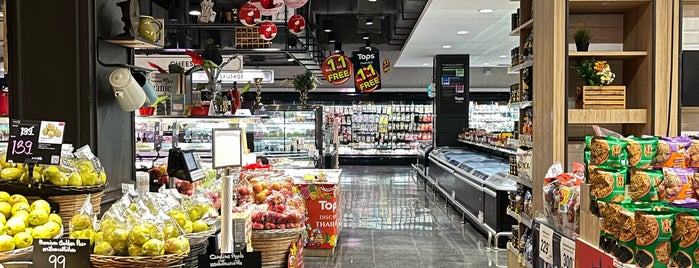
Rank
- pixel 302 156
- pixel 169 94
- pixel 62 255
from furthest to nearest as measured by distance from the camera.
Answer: pixel 302 156, pixel 169 94, pixel 62 255

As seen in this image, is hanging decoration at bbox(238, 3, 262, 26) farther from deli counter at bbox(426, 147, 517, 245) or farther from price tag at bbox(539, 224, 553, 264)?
price tag at bbox(539, 224, 553, 264)

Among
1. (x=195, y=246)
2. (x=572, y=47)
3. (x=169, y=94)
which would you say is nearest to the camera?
(x=195, y=246)

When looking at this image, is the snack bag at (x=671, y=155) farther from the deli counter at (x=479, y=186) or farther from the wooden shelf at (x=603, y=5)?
the deli counter at (x=479, y=186)

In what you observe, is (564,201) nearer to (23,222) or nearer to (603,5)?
(603,5)

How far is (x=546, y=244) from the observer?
9.45 ft

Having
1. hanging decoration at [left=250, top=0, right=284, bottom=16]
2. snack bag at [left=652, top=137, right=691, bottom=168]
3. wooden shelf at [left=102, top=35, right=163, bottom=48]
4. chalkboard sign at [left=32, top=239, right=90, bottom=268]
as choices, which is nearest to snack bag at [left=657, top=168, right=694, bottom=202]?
snack bag at [left=652, top=137, right=691, bottom=168]

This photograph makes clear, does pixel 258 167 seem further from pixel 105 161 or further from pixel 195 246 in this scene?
pixel 195 246

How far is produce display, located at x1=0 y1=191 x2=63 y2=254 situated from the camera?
2240 millimetres

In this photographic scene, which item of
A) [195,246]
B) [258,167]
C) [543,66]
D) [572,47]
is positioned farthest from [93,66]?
[572,47]

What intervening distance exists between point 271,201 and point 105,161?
1.28 meters

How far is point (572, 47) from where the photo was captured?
14.7ft

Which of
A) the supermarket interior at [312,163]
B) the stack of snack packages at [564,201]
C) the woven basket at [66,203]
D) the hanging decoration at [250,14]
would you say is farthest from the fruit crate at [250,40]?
the woven basket at [66,203]

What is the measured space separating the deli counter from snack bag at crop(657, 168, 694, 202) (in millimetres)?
4648

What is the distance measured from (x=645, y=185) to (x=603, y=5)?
2205 mm
